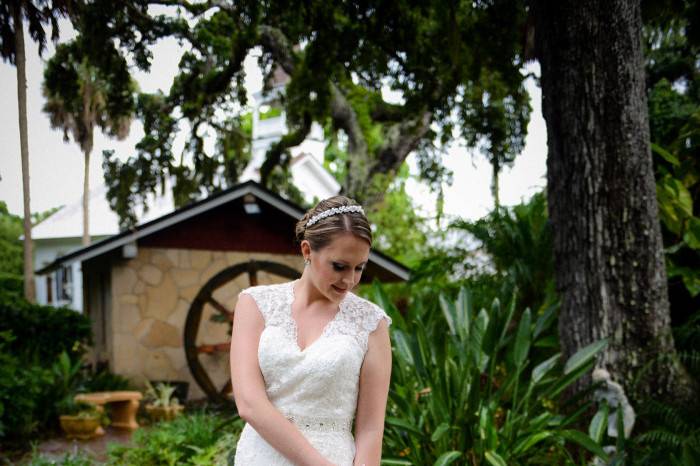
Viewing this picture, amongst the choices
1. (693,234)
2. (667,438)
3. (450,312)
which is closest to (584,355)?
(667,438)

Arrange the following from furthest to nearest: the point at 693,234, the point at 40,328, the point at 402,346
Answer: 1. the point at 40,328
2. the point at 693,234
3. the point at 402,346

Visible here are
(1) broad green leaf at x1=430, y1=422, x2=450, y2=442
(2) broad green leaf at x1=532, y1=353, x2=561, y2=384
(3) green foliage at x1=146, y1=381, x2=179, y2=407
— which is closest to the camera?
(1) broad green leaf at x1=430, y1=422, x2=450, y2=442

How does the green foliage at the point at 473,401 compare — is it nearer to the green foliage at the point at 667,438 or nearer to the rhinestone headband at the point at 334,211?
the green foliage at the point at 667,438

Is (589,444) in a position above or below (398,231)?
below

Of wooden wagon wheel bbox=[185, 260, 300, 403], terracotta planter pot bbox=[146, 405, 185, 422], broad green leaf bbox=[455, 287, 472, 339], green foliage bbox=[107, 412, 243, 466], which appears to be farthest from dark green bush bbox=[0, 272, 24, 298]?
broad green leaf bbox=[455, 287, 472, 339]

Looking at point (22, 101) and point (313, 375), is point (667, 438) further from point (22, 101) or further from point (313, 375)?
point (22, 101)

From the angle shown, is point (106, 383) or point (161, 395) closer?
point (106, 383)

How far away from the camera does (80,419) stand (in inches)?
291

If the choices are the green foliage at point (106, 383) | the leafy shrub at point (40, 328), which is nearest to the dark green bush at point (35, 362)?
the leafy shrub at point (40, 328)

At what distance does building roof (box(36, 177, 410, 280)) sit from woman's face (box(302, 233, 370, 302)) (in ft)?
26.3

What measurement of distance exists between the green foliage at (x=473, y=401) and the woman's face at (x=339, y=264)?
175 cm

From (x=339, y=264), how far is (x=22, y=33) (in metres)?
6.27

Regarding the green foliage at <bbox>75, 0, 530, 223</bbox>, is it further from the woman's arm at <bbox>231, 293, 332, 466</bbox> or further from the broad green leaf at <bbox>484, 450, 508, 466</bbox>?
the woman's arm at <bbox>231, 293, 332, 466</bbox>

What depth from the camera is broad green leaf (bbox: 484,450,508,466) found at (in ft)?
10.9
